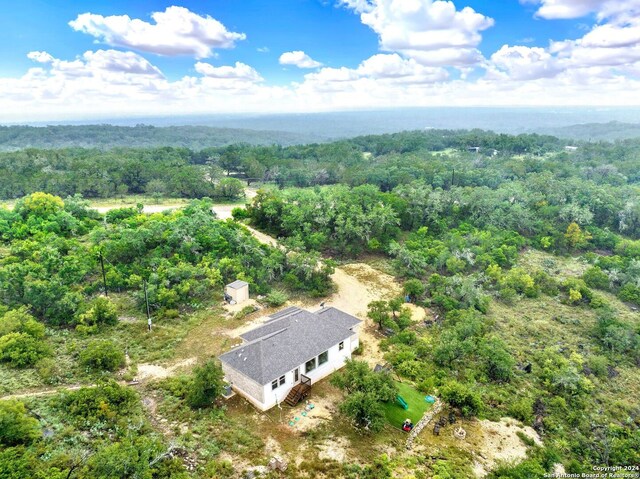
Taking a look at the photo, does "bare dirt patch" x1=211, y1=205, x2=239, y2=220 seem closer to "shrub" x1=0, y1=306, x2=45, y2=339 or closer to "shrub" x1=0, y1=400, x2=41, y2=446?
"shrub" x1=0, y1=306, x2=45, y2=339

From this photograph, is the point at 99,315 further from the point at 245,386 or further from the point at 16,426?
the point at 245,386

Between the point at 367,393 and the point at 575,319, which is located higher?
the point at 367,393

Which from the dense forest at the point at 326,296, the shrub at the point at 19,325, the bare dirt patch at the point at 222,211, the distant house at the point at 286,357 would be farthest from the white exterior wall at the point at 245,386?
the bare dirt patch at the point at 222,211

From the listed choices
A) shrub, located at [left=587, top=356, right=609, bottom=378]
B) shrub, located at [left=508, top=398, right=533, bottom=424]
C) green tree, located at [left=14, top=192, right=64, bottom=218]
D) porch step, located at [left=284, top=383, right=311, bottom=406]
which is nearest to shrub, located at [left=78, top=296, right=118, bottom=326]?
porch step, located at [left=284, top=383, right=311, bottom=406]

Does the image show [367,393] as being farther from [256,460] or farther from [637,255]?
[637,255]

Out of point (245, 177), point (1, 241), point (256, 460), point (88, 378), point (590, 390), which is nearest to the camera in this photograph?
point (256, 460)

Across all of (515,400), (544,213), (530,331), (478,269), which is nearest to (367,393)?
(515,400)
